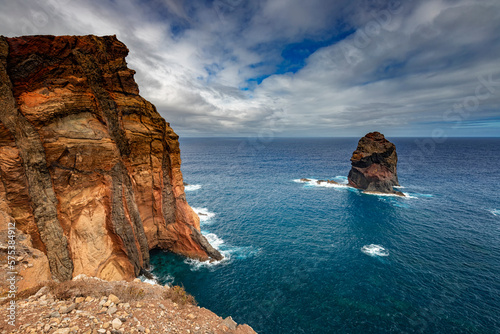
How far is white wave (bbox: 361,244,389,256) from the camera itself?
3608cm

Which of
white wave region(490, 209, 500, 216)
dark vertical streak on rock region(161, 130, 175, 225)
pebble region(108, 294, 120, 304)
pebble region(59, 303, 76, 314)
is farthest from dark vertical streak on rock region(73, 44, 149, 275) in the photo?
white wave region(490, 209, 500, 216)

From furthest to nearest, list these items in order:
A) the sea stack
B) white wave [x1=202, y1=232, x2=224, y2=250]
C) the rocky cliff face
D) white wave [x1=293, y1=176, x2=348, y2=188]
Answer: white wave [x1=293, y1=176, x2=348, y2=188], the sea stack, white wave [x1=202, y1=232, x2=224, y2=250], the rocky cliff face

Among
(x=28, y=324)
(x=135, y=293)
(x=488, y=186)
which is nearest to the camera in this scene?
(x=28, y=324)

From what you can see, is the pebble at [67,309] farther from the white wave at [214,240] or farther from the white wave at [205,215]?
the white wave at [205,215]

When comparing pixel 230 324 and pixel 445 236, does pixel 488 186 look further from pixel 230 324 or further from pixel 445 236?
pixel 230 324

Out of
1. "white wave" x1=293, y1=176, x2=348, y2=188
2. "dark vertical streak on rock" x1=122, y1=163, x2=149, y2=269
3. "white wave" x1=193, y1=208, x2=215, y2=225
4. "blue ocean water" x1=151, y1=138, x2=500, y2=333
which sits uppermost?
"dark vertical streak on rock" x1=122, y1=163, x2=149, y2=269

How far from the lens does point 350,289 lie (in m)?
28.1

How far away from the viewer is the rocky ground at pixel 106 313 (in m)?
8.71

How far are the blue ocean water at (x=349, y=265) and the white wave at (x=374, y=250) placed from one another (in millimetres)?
195

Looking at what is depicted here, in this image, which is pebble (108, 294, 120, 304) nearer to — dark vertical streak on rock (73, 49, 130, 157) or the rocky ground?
the rocky ground

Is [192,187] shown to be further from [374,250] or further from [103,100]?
[374,250]

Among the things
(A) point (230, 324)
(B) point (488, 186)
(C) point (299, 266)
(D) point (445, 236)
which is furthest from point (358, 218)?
(B) point (488, 186)

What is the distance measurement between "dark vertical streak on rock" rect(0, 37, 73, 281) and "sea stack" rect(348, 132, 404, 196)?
8035 centimetres

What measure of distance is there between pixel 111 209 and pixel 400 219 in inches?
2283
